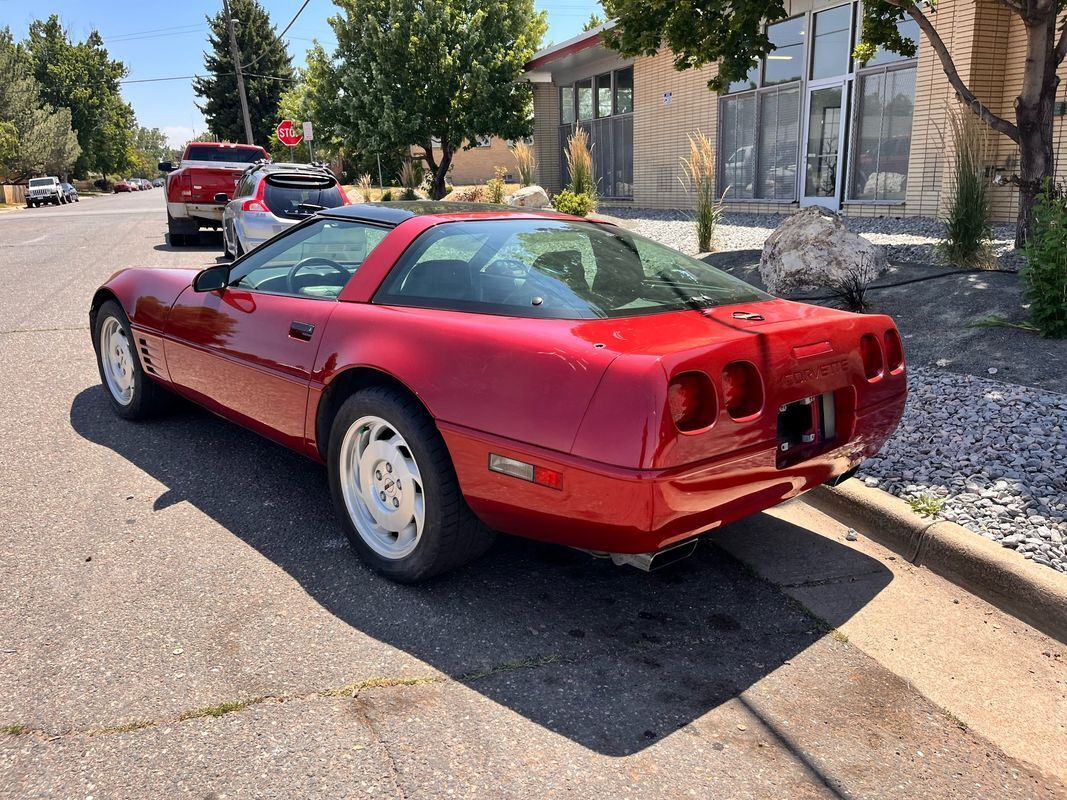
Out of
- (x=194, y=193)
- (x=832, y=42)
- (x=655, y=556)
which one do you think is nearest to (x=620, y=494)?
(x=655, y=556)

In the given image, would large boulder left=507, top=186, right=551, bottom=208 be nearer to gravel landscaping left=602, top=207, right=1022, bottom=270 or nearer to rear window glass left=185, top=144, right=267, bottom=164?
gravel landscaping left=602, top=207, right=1022, bottom=270

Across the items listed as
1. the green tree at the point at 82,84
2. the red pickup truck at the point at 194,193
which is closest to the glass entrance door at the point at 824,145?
the red pickup truck at the point at 194,193

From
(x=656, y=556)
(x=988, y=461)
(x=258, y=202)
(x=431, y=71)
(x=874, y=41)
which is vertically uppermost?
(x=431, y=71)

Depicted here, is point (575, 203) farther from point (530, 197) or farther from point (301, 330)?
point (301, 330)

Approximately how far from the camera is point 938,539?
10.9ft

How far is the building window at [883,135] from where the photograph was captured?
12367 millimetres

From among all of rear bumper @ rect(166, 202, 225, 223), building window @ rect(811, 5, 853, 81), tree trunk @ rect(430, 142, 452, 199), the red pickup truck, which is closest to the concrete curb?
building window @ rect(811, 5, 853, 81)

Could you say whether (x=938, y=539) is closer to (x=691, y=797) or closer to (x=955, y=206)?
(x=691, y=797)

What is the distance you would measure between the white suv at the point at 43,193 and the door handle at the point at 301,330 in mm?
52120

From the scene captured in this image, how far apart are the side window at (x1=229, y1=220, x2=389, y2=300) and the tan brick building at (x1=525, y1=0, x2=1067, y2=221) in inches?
241

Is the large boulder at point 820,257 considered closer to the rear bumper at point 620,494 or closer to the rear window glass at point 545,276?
the rear window glass at point 545,276

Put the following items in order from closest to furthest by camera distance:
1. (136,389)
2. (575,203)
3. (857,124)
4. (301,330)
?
(301,330), (136,389), (857,124), (575,203)

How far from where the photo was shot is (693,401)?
2494 millimetres

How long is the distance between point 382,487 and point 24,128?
6154cm
